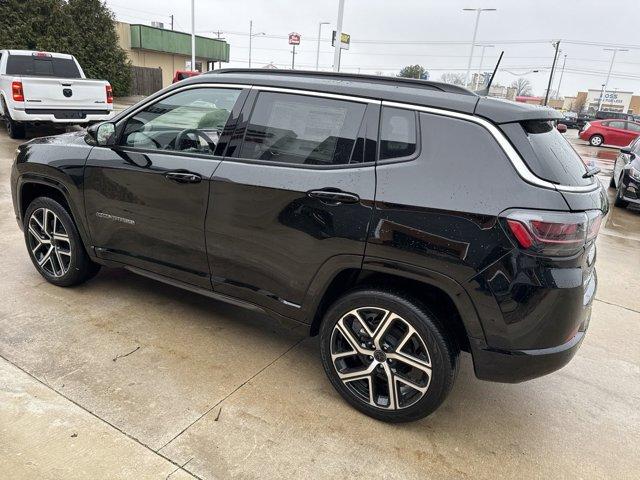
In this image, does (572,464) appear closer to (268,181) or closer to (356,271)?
(356,271)

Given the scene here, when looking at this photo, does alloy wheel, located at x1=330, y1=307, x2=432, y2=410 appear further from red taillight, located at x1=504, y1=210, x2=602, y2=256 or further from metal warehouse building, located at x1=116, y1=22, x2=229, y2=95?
metal warehouse building, located at x1=116, y1=22, x2=229, y2=95

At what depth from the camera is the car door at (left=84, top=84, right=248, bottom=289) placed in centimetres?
307

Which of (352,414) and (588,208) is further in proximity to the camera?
(352,414)

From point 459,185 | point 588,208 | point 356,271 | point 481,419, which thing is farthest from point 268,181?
point 481,419

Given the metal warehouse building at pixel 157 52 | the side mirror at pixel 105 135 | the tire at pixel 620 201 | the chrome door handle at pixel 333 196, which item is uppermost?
the metal warehouse building at pixel 157 52

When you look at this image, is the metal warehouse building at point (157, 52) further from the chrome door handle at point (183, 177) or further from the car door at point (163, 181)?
the chrome door handle at point (183, 177)

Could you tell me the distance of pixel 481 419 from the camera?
2791 millimetres

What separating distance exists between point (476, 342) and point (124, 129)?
9.15 ft

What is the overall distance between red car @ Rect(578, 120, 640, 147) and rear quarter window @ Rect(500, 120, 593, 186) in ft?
79.4

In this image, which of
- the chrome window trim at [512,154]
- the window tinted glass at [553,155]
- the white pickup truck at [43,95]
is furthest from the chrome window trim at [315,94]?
the white pickup truck at [43,95]

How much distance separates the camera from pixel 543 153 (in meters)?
2.31

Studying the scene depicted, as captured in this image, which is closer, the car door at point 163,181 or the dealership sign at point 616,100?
the car door at point 163,181

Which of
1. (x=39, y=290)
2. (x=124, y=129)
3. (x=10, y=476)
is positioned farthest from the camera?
(x=39, y=290)

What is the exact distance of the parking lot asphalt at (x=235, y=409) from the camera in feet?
7.70
